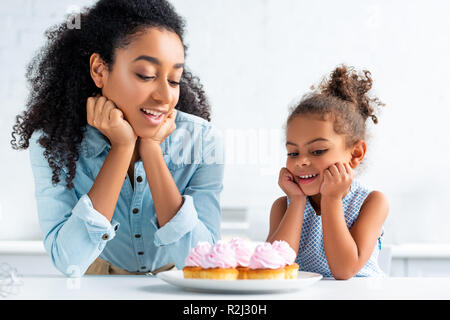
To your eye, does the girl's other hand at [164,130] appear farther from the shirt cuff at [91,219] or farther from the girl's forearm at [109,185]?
the shirt cuff at [91,219]

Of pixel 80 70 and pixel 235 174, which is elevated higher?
pixel 80 70

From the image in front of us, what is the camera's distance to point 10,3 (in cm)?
214

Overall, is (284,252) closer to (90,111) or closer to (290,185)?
(290,185)

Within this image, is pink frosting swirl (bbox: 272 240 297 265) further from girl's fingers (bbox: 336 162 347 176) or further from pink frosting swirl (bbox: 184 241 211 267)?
girl's fingers (bbox: 336 162 347 176)

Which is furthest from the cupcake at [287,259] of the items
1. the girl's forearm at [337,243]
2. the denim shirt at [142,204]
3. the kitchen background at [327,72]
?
the kitchen background at [327,72]

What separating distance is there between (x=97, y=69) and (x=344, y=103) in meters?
0.57

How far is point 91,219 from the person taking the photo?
1.06 metres

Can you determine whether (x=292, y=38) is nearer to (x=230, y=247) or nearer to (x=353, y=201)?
(x=353, y=201)

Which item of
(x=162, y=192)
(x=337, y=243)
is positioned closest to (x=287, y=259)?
(x=337, y=243)

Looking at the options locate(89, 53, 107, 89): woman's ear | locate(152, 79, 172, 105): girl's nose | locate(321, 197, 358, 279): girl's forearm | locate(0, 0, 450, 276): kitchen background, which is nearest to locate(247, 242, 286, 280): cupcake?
locate(321, 197, 358, 279): girl's forearm

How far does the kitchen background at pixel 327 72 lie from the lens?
7.47 feet

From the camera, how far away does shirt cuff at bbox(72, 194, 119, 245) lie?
107 centimetres

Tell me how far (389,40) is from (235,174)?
902 millimetres
